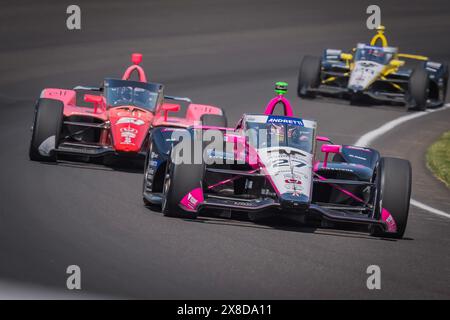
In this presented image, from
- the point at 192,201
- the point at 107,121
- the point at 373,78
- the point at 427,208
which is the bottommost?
the point at 427,208

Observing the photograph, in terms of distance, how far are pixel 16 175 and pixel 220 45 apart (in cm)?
1709

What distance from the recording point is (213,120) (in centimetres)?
1730

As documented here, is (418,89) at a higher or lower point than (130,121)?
higher

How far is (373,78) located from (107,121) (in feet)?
31.4

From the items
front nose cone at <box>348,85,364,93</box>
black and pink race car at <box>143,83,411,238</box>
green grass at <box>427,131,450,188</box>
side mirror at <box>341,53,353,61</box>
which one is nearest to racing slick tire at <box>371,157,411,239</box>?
black and pink race car at <box>143,83,411,238</box>

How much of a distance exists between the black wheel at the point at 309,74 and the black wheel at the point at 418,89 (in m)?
2.09

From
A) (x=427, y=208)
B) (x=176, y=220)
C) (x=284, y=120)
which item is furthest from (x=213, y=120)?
(x=176, y=220)

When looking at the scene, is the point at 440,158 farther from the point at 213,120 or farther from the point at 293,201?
the point at 293,201

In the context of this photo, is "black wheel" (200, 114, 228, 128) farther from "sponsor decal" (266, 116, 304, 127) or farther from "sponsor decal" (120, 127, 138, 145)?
"sponsor decal" (266, 116, 304, 127)

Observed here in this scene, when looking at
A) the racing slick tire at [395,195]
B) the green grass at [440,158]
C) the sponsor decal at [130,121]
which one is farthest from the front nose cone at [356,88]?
the racing slick tire at [395,195]

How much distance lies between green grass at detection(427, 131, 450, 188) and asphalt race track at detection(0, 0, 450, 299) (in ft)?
0.76

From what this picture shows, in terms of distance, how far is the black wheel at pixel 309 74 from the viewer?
82.7 ft

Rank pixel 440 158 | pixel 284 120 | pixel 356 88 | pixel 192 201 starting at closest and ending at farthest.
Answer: pixel 192 201
pixel 284 120
pixel 440 158
pixel 356 88
